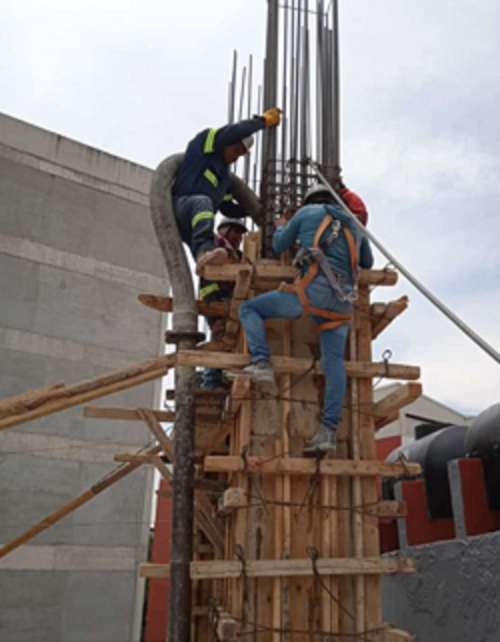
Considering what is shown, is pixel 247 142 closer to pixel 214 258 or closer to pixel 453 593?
pixel 214 258

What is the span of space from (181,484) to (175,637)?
1.27 metres

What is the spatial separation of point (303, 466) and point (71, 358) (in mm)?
14183

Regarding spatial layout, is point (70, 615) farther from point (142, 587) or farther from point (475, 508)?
point (475, 508)

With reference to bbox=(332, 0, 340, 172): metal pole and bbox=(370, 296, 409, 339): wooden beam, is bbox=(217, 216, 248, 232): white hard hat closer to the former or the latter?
bbox=(332, 0, 340, 172): metal pole

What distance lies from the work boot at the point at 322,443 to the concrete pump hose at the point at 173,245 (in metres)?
1.92

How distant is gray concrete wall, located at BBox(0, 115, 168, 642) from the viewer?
16.3 m

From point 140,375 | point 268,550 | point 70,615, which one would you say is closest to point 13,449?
point 70,615

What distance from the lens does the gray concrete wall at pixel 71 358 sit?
53.6ft

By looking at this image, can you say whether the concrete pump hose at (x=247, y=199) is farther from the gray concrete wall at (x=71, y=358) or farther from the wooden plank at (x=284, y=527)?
the gray concrete wall at (x=71, y=358)

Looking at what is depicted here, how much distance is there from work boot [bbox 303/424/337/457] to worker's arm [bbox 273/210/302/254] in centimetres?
161

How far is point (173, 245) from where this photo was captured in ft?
21.7

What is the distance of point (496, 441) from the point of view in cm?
602

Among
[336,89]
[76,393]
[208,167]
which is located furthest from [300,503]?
[336,89]

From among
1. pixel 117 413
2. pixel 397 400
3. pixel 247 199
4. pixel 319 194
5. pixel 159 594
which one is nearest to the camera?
pixel 397 400
